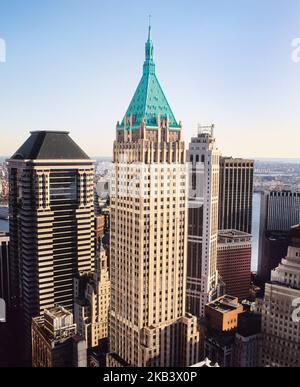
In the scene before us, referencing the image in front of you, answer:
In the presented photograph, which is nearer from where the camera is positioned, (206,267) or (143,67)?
(143,67)

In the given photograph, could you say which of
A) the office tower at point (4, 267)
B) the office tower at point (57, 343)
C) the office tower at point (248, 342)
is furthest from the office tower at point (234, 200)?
the office tower at point (57, 343)

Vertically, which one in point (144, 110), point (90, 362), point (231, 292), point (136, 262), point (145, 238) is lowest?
point (231, 292)

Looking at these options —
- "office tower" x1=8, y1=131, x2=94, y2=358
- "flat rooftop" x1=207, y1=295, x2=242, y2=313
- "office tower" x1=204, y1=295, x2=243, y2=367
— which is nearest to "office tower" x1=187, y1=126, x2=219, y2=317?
"flat rooftop" x1=207, y1=295, x2=242, y2=313

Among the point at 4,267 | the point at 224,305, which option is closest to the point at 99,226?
the point at 4,267

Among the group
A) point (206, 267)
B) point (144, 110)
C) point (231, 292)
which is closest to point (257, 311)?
point (206, 267)
